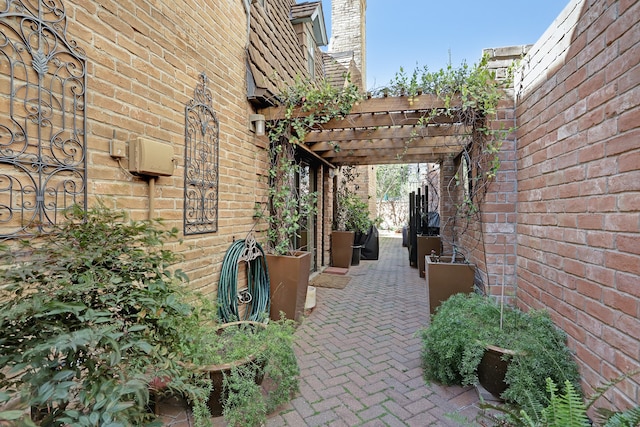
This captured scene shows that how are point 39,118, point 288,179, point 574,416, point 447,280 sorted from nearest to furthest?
point 574,416 → point 39,118 → point 447,280 → point 288,179

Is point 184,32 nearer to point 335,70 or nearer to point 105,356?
point 105,356

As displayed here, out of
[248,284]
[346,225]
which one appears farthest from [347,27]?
[248,284]

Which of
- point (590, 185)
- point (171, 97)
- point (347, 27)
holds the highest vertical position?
point (347, 27)

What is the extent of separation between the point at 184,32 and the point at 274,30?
2.23 metres

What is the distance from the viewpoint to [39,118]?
1333mm

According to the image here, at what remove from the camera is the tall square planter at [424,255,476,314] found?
10.2 ft

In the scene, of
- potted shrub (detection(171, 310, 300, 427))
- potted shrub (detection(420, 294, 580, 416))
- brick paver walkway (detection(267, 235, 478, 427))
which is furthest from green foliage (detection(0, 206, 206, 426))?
potted shrub (detection(420, 294, 580, 416))

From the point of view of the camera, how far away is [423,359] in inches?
97.7

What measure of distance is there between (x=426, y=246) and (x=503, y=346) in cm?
426

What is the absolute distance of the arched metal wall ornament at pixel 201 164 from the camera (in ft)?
7.62

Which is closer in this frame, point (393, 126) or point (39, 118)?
point (39, 118)

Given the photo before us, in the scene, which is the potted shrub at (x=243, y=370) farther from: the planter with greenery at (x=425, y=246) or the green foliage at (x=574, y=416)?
the planter with greenery at (x=425, y=246)

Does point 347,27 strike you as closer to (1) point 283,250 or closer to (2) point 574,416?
(1) point 283,250

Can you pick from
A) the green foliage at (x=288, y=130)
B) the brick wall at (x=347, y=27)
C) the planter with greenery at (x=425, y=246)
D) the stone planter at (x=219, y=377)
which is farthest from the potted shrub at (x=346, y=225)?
the brick wall at (x=347, y=27)
